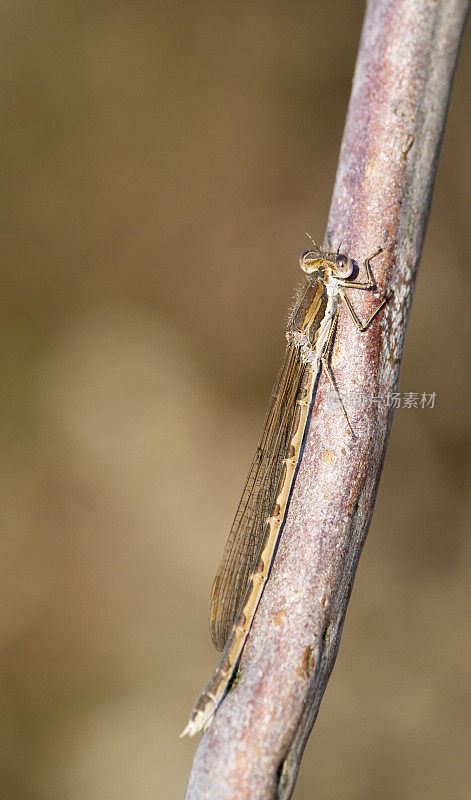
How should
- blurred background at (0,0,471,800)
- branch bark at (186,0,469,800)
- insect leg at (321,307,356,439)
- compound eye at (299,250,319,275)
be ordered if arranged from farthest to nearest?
blurred background at (0,0,471,800)
compound eye at (299,250,319,275)
insect leg at (321,307,356,439)
branch bark at (186,0,469,800)

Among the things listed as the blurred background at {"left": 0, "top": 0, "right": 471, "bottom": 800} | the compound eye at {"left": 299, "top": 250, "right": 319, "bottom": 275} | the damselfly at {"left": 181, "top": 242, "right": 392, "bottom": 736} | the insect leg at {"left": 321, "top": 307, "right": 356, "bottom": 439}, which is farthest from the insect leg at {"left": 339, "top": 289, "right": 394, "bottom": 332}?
the blurred background at {"left": 0, "top": 0, "right": 471, "bottom": 800}

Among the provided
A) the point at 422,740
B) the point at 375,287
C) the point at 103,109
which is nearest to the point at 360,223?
the point at 375,287

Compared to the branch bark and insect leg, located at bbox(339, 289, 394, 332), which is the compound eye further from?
insect leg, located at bbox(339, 289, 394, 332)

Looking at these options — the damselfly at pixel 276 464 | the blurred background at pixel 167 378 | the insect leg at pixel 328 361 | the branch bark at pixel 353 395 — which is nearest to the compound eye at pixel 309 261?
the damselfly at pixel 276 464

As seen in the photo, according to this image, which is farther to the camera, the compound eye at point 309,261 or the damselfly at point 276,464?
the compound eye at point 309,261

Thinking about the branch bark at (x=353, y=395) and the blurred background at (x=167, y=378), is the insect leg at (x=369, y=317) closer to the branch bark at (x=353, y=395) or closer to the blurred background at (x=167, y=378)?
the branch bark at (x=353, y=395)
